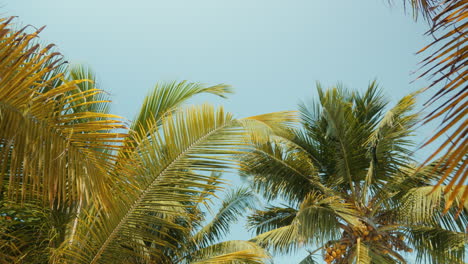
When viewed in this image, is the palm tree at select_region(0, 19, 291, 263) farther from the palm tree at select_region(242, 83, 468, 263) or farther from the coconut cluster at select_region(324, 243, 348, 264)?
the coconut cluster at select_region(324, 243, 348, 264)

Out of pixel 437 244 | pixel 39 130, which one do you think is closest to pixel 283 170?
pixel 437 244

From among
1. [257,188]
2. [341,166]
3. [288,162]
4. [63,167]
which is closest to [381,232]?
[341,166]

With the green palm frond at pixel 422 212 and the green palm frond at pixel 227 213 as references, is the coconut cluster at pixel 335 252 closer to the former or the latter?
the green palm frond at pixel 422 212

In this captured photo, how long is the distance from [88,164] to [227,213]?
9757 mm

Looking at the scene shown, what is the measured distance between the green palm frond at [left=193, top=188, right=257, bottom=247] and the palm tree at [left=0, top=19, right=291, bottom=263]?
7.75m

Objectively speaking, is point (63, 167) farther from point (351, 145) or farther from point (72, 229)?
point (351, 145)

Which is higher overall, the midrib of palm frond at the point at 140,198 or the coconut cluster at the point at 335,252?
the midrib of palm frond at the point at 140,198

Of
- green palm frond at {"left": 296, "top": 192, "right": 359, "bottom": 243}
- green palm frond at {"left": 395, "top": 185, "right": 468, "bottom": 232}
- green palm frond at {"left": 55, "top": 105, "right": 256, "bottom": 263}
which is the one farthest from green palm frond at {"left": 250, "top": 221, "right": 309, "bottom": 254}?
green palm frond at {"left": 55, "top": 105, "right": 256, "bottom": 263}

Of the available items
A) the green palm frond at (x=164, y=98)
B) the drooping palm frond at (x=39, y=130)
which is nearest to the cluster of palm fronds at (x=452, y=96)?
the drooping palm frond at (x=39, y=130)

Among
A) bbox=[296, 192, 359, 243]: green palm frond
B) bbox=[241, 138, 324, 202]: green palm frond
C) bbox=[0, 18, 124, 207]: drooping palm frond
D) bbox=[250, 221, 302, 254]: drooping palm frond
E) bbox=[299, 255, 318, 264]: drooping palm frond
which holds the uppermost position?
bbox=[0, 18, 124, 207]: drooping palm frond

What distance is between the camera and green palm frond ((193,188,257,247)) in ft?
40.0

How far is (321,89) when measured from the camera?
1131 cm

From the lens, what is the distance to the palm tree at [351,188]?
9.11 metres

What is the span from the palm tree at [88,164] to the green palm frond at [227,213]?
7.75 m
